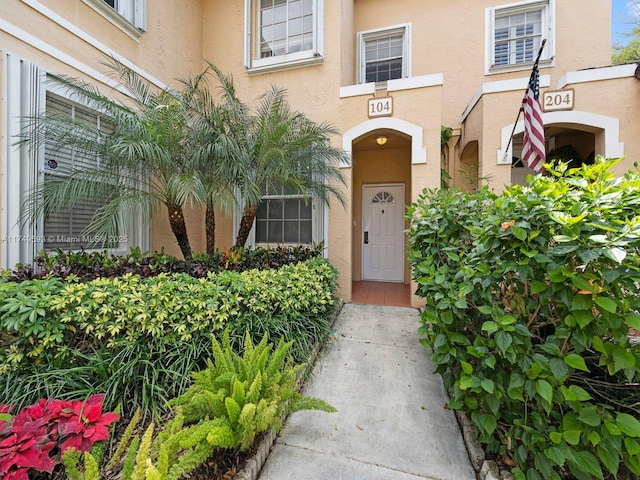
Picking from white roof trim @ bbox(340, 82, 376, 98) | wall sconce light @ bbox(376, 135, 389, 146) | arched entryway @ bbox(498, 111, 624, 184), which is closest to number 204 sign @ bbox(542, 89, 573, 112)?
arched entryway @ bbox(498, 111, 624, 184)

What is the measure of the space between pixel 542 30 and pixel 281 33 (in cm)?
591

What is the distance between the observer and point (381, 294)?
6.08 metres

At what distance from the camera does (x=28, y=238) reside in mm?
3539

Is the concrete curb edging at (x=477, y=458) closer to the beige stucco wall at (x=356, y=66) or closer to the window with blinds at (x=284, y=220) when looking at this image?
the beige stucco wall at (x=356, y=66)

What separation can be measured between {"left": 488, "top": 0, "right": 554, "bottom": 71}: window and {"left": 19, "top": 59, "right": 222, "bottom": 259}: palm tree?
22.5 feet

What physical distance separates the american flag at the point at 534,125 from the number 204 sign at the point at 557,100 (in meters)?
0.90

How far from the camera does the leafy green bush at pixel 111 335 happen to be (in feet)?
8.25

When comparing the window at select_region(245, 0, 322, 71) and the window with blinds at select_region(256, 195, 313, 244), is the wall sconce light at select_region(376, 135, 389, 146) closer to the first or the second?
the window at select_region(245, 0, 322, 71)

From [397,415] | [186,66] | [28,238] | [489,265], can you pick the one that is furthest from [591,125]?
[28,238]

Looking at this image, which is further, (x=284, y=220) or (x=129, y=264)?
(x=284, y=220)

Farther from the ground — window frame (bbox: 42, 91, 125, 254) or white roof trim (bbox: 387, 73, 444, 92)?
white roof trim (bbox: 387, 73, 444, 92)

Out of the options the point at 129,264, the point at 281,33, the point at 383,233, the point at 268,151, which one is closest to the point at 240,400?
the point at 129,264

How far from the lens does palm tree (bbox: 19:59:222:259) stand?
343cm

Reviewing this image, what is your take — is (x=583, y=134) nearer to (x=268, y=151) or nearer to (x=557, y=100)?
(x=557, y=100)
